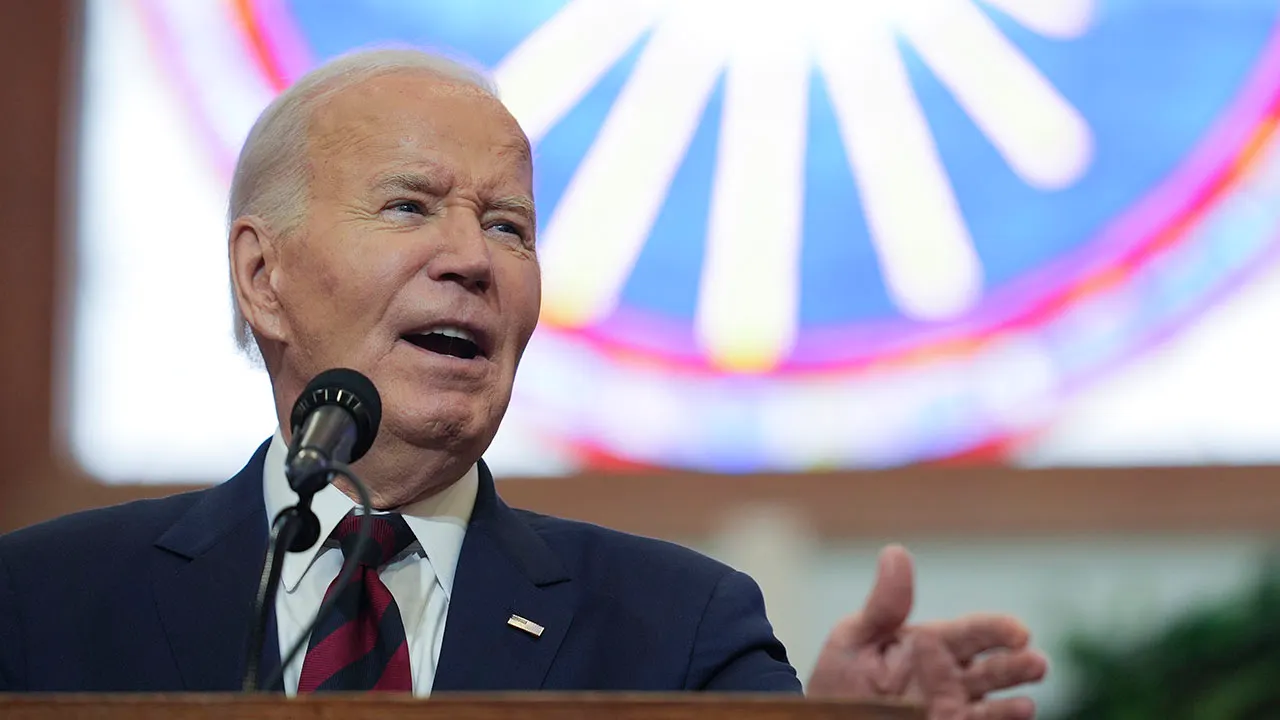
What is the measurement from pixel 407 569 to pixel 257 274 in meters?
0.46

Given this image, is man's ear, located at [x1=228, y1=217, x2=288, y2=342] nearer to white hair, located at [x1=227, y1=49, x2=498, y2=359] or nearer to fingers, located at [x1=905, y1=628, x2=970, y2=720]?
white hair, located at [x1=227, y1=49, x2=498, y2=359]

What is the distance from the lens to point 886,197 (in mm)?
5027

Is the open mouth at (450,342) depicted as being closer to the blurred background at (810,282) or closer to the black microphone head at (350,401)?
the black microphone head at (350,401)

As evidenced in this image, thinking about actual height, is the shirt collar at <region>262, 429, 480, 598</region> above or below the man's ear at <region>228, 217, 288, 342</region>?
below

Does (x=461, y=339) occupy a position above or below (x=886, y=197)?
below

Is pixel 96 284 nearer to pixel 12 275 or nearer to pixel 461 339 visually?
pixel 12 275

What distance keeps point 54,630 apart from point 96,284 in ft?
10.5

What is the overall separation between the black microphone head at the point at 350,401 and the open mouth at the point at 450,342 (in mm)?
409

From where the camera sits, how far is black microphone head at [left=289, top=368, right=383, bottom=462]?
179cm

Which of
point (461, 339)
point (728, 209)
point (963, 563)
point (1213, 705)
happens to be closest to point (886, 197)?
point (728, 209)

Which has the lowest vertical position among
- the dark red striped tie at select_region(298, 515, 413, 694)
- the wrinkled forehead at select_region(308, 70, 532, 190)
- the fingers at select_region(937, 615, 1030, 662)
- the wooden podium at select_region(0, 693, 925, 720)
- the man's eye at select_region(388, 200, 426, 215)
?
the wooden podium at select_region(0, 693, 925, 720)

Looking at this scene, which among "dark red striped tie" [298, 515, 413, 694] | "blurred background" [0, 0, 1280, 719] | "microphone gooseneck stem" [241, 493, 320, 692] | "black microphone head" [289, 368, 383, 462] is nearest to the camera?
"microphone gooseneck stem" [241, 493, 320, 692]

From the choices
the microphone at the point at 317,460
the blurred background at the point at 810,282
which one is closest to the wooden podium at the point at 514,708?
the microphone at the point at 317,460

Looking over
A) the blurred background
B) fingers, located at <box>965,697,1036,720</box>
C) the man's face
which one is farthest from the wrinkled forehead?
the blurred background
